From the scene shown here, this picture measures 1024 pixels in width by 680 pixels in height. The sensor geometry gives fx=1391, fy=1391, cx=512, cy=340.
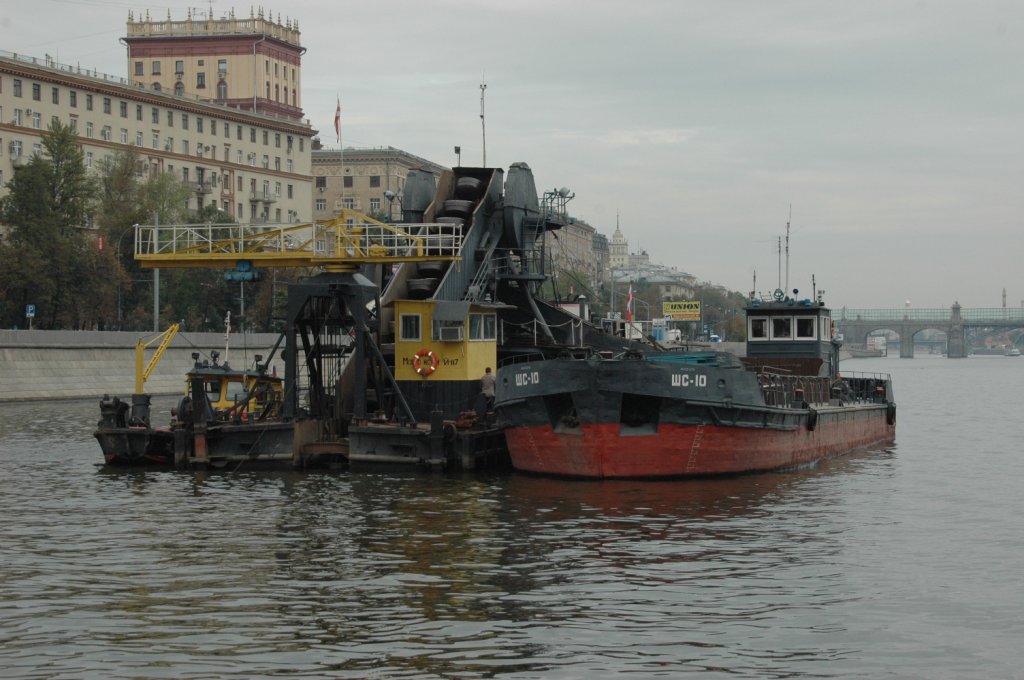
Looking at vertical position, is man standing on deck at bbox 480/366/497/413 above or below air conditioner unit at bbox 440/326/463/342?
below

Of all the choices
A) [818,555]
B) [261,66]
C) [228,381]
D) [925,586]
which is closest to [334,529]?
[818,555]

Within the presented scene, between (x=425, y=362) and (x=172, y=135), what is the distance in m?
101

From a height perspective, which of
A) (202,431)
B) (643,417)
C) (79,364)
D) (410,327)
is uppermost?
(410,327)

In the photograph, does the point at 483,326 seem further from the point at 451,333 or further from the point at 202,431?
the point at 202,431

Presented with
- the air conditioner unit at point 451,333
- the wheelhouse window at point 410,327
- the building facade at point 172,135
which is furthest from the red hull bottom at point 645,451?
the building facade at point 172,135

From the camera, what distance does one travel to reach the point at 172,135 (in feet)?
438

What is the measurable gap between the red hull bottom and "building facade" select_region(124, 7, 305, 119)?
119 m

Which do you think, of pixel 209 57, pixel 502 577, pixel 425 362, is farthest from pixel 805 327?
pixel 209 57

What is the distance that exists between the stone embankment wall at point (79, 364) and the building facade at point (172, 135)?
31318 millimetres

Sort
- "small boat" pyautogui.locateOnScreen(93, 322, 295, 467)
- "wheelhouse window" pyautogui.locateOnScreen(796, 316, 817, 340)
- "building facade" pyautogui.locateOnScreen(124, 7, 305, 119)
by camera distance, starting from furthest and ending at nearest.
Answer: "building facade" pyautogui.locateOnScreen(124, 7, 305, 119), "wheelhouse window" pyautogui.locateOnScreen(796, 316, 817, 340), "small boat" pyautogui.locateOnScreen(93, 322, 295, 467)

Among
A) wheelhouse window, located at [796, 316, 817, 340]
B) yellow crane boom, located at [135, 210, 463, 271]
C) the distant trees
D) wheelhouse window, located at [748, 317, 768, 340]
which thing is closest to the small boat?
yellow crane boom, located at [135, 210, 463, 271]

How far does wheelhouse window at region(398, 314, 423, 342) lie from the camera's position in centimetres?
3934

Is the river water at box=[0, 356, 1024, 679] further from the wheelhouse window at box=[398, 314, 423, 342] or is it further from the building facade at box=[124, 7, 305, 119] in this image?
the building facade at box=[124, 7, 305, 119]

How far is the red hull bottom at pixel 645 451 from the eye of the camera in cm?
3416
